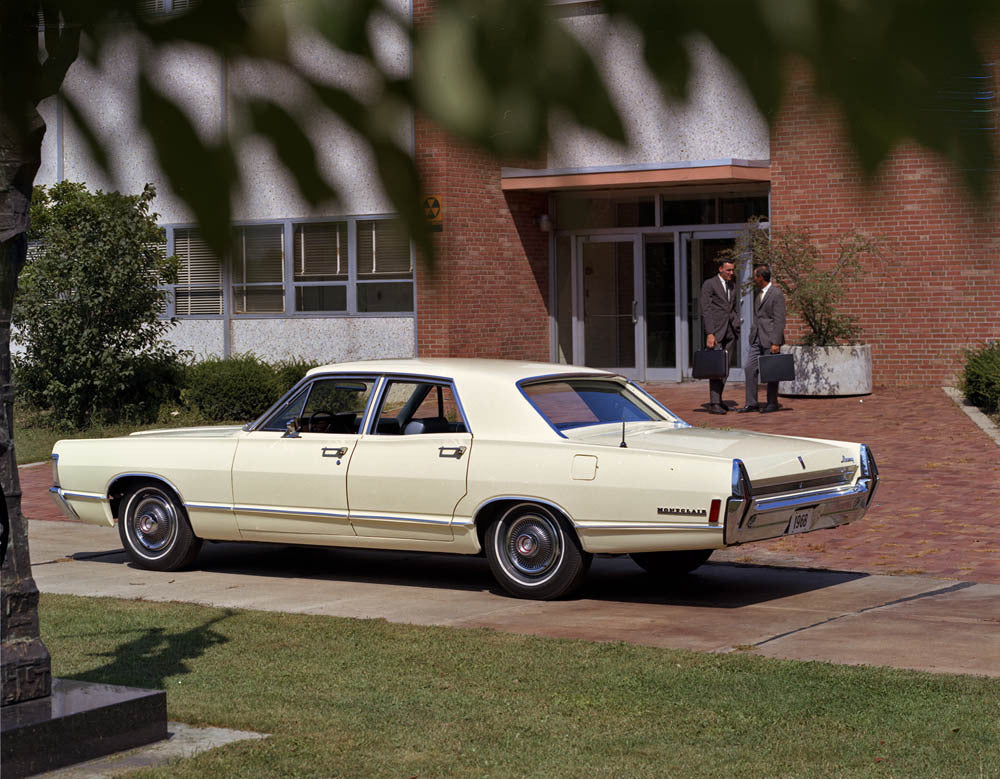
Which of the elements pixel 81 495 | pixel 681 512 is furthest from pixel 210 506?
pixel 681 512

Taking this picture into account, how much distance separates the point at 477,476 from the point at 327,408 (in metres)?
1.35

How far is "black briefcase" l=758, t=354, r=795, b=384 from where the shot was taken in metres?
17.5

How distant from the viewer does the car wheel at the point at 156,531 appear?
9.91 m

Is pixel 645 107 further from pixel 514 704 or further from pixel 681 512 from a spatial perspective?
pixel 681 512

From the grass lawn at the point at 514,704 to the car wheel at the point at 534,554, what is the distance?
1.10 m

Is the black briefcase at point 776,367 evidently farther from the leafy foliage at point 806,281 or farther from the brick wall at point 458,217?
the brick wall at point 458,217

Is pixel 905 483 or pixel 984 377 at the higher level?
pixel 984 377

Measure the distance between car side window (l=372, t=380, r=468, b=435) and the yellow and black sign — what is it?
7865 mm

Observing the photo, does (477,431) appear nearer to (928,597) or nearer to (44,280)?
(928,597)

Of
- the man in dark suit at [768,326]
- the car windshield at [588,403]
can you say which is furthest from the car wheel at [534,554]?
the man in dark suit at [768,326]

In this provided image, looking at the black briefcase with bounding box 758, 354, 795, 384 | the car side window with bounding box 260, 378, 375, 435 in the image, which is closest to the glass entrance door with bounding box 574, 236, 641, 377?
the car side window with bounding box 260, 378, 375, 435

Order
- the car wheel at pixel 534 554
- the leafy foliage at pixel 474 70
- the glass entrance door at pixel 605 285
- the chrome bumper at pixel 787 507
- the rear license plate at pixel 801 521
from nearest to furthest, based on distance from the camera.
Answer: the leafy foliage at pixel 474 70 → the glass entrance door at pixel 605 285 → the chrome bumper at pixel 787 507 → the rear license plate at pixel 801 521 → the car wheel at pixel 534 554

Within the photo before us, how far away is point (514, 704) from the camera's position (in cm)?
622

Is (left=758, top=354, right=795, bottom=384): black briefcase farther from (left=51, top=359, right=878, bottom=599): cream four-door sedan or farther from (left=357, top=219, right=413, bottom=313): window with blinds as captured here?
(left=357, top=219, right=413, bottom=313): window with blinds
